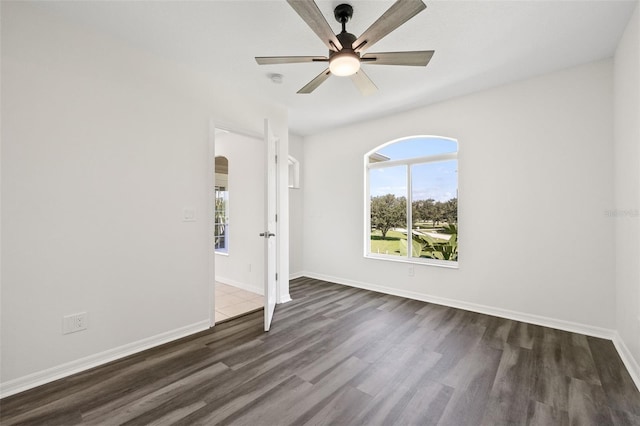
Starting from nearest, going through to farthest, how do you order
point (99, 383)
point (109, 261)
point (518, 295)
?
point (99, 383) < point (109, 261) < point (518, 295)

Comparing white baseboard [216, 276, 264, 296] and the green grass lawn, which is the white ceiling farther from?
white baseboard [216, 276, 264, 296]

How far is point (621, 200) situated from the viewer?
2348 mm

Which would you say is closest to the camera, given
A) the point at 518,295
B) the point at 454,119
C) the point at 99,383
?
the point at 99,383

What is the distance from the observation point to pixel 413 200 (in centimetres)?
400

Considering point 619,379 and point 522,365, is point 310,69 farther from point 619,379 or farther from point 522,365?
point 619,379

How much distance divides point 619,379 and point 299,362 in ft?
7.50

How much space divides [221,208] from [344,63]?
4.12 meters

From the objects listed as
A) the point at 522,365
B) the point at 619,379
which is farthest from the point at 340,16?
the point at 619,379

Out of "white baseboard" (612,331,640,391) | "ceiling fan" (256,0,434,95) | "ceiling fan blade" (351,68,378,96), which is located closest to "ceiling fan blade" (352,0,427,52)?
"ceiling fan" (256,0,434,95)

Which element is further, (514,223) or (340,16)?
(514,223)

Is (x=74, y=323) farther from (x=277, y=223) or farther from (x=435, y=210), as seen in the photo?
(x=435, y=210)

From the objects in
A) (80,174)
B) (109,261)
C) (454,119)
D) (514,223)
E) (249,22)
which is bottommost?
(109,261)

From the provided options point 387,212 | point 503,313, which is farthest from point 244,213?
point 503,313

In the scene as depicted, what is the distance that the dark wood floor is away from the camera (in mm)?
1604
